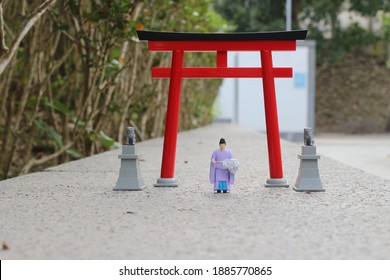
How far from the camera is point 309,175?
275 cm

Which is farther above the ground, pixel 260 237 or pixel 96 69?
pixel 96 69

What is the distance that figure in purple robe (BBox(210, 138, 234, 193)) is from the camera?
2648mm

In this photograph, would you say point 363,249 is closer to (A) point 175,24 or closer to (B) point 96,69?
(B) point 96,69

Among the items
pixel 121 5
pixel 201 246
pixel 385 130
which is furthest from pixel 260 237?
pixel 385 130

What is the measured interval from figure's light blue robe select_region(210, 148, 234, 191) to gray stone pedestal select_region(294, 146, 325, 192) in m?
0.32

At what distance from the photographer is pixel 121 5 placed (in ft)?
14.2

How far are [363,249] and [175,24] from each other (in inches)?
262

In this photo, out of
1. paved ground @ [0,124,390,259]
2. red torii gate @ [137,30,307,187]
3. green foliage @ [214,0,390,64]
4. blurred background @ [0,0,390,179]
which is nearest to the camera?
paved ground @ [0,124,390,259]

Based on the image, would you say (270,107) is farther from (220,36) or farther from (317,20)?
(317,20)

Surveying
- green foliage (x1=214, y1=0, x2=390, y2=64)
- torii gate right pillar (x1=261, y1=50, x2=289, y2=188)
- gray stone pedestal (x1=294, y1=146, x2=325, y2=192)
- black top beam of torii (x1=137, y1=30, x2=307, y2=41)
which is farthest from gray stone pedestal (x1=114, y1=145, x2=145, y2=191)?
green foliage (x1=214, y1=0, x2=390, y2=64)

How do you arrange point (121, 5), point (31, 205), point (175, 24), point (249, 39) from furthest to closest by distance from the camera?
point (175, 24)
point (121, 5)
point (249, 39)
point (31, 205)

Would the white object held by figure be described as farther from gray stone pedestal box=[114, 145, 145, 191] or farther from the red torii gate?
gray stone pedestal box=[114, 145, 145, 191]

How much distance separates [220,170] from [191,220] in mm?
594
